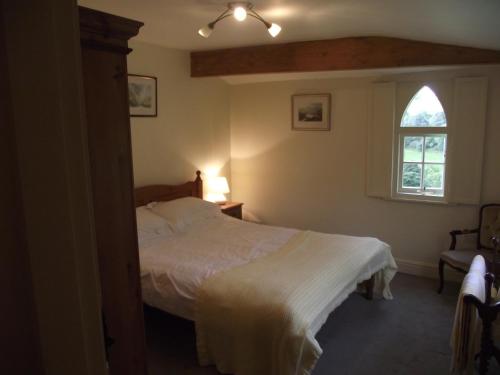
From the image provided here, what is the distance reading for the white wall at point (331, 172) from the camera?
4.05m

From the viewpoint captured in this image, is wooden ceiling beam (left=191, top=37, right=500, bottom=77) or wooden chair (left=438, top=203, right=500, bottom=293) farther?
wooden chair (left=438, top=203, right=500, bottom=293)

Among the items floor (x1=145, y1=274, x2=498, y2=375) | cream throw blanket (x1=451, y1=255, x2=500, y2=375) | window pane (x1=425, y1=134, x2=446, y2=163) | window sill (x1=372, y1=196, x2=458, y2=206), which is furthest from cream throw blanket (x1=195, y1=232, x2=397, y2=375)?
window pane (x1=425, y1=134, x2=446, y2=163)

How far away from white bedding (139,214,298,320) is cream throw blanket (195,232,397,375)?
15cm

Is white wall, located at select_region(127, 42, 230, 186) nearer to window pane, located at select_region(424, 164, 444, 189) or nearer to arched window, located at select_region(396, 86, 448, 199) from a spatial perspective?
arched window, located at select_region(396, 86, 448, 199)

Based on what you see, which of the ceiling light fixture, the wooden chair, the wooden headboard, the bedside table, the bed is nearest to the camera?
the bed

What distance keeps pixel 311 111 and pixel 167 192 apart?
1901 millimetres

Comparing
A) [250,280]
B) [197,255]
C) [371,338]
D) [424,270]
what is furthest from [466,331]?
[424,270]

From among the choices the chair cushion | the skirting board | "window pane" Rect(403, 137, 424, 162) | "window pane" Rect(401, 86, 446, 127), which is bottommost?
the skirting board

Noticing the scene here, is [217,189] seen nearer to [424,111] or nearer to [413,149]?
[413,149]

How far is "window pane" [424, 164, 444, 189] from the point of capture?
414 cm

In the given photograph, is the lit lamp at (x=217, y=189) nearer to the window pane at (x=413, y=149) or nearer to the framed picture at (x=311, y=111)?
the framed picture at (x=311, y=111)

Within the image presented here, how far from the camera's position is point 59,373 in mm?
775

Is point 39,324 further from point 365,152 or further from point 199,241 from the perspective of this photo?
point 365,152

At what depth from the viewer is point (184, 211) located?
396 cm
